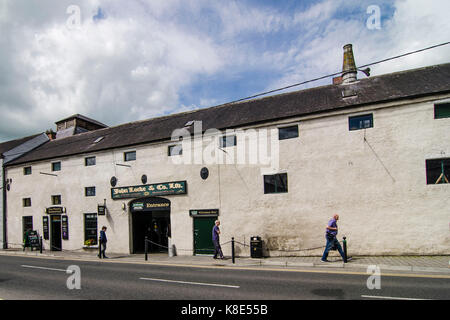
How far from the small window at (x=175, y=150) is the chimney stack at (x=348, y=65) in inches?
425

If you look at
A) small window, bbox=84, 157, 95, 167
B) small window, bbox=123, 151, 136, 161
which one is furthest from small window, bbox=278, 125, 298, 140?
small window, bbox=84, 157, 95, 167

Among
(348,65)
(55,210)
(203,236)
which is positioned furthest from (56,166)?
(348,65)

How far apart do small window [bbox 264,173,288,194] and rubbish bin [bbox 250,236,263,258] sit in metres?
2.53

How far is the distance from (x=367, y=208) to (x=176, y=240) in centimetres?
1050

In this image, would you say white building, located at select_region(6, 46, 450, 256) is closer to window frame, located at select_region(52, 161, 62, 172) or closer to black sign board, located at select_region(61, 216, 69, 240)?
black sign board, located at select_region(61, 216, 69, 240)

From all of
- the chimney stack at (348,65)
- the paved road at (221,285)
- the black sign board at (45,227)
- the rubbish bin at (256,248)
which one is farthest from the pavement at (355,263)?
the black sign board at (45,227)

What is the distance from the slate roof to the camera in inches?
515

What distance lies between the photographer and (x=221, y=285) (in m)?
8.23

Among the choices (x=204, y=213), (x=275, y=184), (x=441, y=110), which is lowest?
(x=204, y=213)

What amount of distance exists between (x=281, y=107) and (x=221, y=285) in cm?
1072

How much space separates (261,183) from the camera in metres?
14.5

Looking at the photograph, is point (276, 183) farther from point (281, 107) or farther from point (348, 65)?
point (348, 65)
